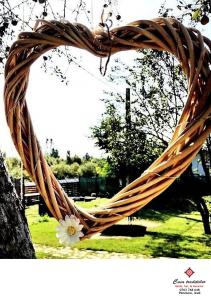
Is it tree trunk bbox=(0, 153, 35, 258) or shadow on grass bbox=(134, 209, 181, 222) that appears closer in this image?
tree trunk bbox=(0, 153, 35, 258)

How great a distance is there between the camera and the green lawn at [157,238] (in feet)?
14.0

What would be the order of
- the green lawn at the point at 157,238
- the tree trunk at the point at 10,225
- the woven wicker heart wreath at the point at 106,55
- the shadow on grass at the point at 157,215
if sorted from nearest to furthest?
1. the woven wicker heart wreath at the point at 106,55
2. the tree trunk at the point at 10,225
3. the green lawn at the point at 157,238
4. the shadow on grass at the point at 157,215

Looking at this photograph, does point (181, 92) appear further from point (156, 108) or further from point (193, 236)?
point (193, 236)

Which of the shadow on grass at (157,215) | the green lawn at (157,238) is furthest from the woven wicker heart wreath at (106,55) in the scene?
the shadow on grass at (157,215)

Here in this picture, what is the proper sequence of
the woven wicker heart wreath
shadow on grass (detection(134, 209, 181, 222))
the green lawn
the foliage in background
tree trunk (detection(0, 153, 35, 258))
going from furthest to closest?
the foliage in background
shadow on grass (detection(134, 209, 181, 222))
the green lawn
tree trunk (detection(0, 153, 35, 258))
the woven wicker heart wreath

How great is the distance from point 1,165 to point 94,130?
16.7 ft

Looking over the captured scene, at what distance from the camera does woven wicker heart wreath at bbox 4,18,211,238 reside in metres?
0.38

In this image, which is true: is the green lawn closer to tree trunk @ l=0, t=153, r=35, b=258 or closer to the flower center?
tree trunk @ l=0, t=153, r=35, b=258

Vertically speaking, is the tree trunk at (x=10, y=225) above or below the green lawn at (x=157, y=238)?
above

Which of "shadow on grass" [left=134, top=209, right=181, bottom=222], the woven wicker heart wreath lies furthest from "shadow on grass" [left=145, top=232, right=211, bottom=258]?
→ the woven wicker heart wreath

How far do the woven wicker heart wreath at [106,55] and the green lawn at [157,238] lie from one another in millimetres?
3278

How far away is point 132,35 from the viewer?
40cm
